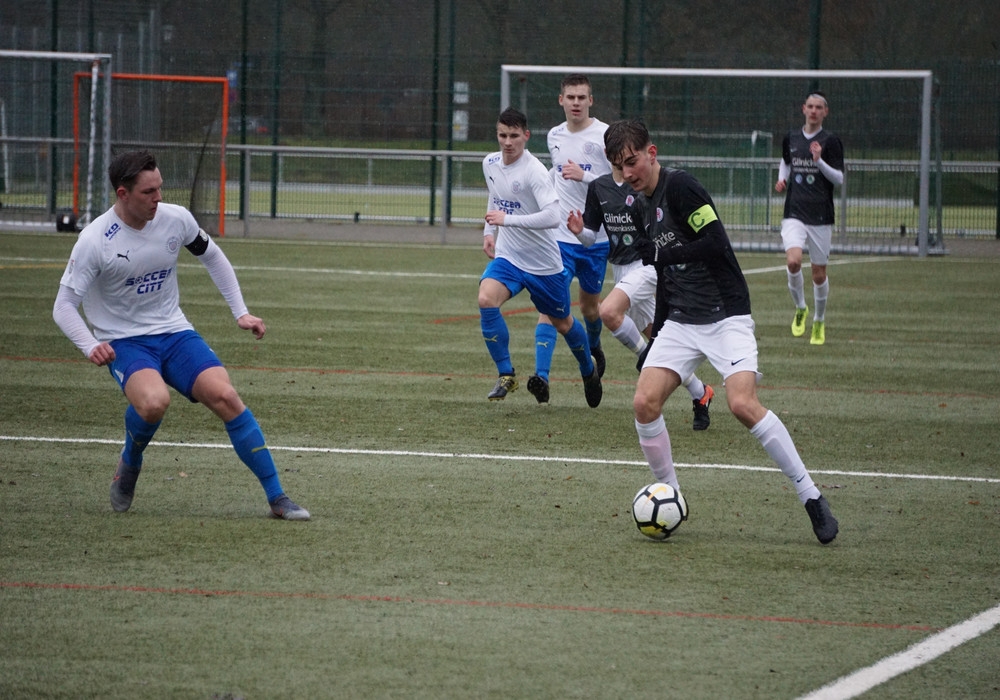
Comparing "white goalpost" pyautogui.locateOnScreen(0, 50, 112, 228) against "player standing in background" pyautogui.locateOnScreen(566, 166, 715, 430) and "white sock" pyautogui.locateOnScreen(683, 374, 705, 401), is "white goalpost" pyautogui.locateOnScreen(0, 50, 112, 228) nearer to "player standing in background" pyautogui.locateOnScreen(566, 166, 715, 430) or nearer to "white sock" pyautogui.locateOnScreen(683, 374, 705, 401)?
"player standing in background" pyautogui.locateOnScreen(566, 166, 715, 430)

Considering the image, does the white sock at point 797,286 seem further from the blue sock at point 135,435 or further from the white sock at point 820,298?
the blue sock at point 135,435

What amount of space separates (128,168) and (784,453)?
3.26m

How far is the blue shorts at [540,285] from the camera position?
9.50m

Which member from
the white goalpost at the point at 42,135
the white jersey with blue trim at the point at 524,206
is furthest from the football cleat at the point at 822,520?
the white goalpost at the point at 42,135

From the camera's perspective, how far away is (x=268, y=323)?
13.3 meters

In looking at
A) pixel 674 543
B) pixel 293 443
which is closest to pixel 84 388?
pixel 293 443

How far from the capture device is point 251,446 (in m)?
6.19

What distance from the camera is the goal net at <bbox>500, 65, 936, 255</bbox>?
22.5 metres

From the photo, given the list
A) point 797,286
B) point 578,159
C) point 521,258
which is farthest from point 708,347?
point 797,286

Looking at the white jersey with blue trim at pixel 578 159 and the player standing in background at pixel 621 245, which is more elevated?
the white jersey with blue trim at pixel 578 159

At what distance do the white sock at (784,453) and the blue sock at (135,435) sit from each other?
9.21ft

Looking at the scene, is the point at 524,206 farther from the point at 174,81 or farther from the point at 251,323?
the point at 174,81

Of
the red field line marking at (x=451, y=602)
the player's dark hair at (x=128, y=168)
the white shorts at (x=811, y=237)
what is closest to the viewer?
the red field line marking at (x=451, y=602)

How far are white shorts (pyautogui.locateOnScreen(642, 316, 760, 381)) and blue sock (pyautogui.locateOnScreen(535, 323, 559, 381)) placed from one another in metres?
3.27
